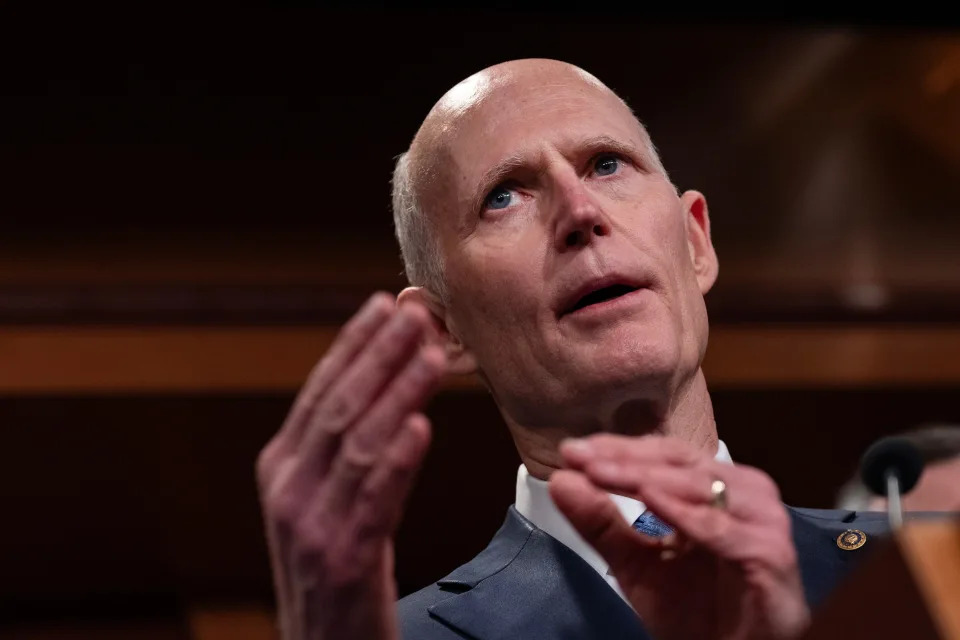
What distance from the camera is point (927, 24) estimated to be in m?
3.32

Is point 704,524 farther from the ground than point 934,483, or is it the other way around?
point 934,483

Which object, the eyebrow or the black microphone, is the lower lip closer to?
the eyebrow

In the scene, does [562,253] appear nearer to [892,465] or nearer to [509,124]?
[509,124]

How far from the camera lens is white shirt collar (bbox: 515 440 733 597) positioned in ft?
4.51

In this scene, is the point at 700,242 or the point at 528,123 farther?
the point at 700,242

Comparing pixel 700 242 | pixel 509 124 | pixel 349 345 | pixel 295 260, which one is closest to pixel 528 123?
pixel 509 124

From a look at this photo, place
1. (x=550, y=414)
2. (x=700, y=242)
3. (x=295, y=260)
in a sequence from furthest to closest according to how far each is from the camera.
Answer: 1. (x=295, y=260)
2. (x=700, y=242)
3. (x=550, y=414)

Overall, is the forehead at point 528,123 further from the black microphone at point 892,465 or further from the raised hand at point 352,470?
the raised hand at point 352,470

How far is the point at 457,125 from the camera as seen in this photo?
5.10ft

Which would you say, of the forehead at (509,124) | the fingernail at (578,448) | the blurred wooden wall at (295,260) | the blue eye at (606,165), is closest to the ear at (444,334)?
the forehead at (509,124)

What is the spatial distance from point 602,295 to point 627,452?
452 millimetres

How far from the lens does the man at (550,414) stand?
95cm

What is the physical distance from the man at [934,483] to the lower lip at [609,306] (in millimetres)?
970

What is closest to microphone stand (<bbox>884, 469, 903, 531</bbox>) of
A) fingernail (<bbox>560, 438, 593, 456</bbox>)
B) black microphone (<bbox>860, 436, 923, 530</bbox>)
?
black microphone (<bbox>860, 436, 923, 530</bbox>)
